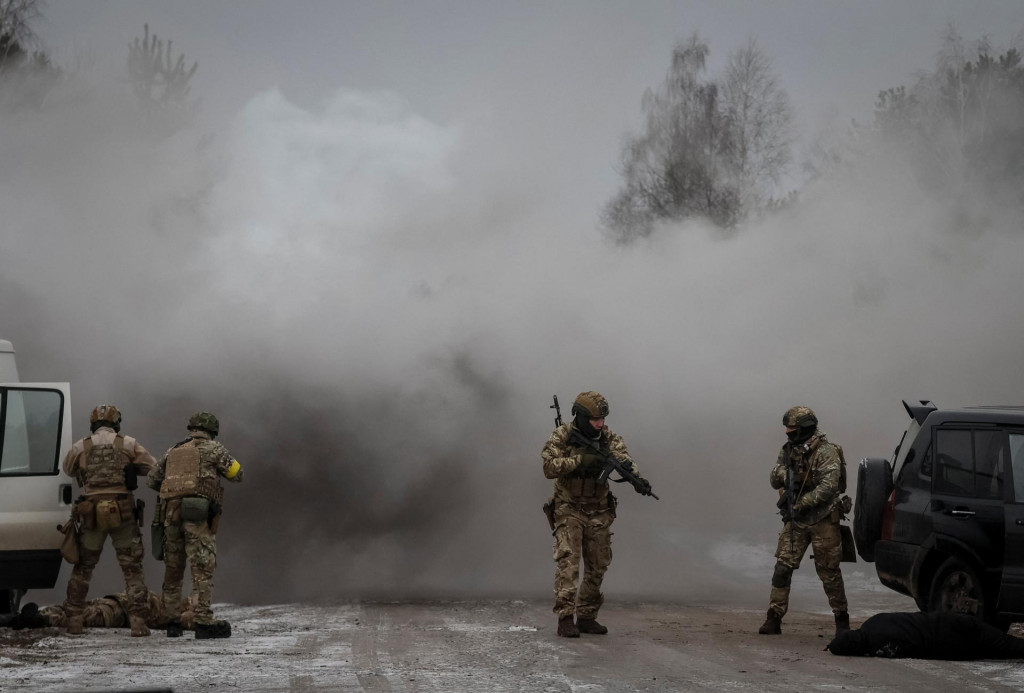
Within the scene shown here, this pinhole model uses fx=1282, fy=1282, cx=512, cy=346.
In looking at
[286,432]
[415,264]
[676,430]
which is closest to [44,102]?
[415,264]

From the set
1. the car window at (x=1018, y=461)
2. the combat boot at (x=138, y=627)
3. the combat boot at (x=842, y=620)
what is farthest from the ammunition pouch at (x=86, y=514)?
the car window at (x=1018, y=461)

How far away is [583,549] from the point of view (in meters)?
10.4

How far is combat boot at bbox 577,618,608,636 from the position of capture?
10.1 metres

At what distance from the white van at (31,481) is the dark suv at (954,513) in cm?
630

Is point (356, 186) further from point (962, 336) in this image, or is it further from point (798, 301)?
point (962, 336)

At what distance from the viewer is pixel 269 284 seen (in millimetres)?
16859

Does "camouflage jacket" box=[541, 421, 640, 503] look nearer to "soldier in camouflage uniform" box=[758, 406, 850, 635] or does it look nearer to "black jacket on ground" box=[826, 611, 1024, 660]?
Result: "soldier in camouflage uniform" box=[758, 406, 850, 635]

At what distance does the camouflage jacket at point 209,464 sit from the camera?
33.8ft

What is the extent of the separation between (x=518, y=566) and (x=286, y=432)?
330cm

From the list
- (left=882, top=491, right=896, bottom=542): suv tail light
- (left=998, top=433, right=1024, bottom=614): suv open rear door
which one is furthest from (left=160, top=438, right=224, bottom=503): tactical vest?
(left=998, top=433, right=1024, bottom=614): suv open rear door

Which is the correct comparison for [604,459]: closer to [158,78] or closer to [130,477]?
[130,477]

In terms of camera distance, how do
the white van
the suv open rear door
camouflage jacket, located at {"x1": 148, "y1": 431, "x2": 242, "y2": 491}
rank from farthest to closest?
1. camouflage jacket, located at {"x1": 148, "y1": 431, "x2": 242, "y2": 491}
2. the white van
3. the suv open rear door

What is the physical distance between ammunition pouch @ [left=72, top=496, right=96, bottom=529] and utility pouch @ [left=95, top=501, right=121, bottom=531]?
32 millimetres

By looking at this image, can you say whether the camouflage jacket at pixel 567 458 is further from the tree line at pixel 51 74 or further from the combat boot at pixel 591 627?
the tree line at pixel 51 74
